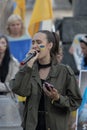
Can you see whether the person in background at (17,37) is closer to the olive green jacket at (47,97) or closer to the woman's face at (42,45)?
the woman's face at (42,45)

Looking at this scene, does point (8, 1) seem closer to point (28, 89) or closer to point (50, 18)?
point (50, 18)

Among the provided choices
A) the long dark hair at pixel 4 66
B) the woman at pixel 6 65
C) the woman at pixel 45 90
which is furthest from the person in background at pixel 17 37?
the woman at pixel 45 90

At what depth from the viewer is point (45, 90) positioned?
6184 mm

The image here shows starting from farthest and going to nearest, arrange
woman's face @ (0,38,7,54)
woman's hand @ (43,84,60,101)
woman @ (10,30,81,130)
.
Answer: woman's face @ (0,38,7,54) < woman @ (10,30,81,130) < woman's hand @ (43,84,60,101)

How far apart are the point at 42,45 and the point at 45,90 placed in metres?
0.54

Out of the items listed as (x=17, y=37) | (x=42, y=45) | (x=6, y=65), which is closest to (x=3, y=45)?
(x=6, y=65)

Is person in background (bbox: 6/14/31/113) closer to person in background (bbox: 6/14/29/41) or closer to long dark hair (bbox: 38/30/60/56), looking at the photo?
person in background (bbox: 6/14/29/41)

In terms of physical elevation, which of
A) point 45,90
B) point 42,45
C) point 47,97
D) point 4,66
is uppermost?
point 42,45

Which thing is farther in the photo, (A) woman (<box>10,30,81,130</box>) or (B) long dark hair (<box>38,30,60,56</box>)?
(B) long dark hair (<box>38,30,60,56</box>)

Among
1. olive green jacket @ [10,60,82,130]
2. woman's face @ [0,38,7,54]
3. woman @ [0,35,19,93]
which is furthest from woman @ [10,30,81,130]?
woman's face @ [0,38,7,54]

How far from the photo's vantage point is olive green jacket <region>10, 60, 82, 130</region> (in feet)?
20.7

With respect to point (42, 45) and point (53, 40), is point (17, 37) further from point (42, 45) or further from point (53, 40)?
point (42, 45)

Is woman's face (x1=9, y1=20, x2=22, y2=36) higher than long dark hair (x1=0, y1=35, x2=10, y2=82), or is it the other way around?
woman's face (x1=9, y1=20, x2=22, y2=36)

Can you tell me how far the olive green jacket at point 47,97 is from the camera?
6320 millimetres
